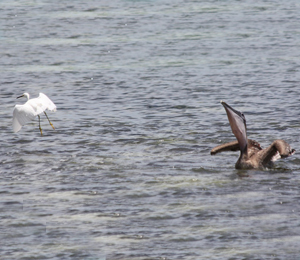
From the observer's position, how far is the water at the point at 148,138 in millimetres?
9000

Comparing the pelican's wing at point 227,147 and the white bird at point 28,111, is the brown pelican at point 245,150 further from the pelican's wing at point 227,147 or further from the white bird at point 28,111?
the white bird at point 28,111

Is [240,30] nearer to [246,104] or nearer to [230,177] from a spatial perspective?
[246,104]

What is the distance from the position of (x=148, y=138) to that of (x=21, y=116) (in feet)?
7.31

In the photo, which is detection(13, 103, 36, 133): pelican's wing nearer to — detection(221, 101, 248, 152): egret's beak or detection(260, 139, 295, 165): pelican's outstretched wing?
detection(221, 101, 248, 152): egret's beak

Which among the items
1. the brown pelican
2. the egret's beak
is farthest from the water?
the egret's beak

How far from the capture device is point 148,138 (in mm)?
13555

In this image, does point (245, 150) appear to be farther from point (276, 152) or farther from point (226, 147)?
point (276, 152)

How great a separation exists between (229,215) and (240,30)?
1603cm

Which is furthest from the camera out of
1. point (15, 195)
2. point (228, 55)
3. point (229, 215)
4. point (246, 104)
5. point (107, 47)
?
point (107, 47)

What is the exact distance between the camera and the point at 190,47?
890 inches

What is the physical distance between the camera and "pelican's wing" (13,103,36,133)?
13.8 m

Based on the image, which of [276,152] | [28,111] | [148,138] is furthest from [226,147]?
[28,111]

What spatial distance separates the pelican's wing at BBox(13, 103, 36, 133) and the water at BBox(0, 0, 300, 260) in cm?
24

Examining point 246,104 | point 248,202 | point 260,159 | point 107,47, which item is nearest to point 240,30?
point 107,47
